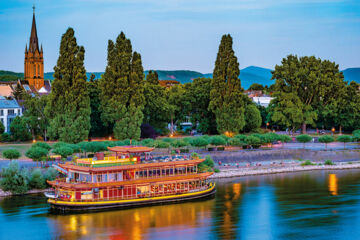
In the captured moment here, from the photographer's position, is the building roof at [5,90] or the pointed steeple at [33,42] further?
the pointed steeple at [33,42]

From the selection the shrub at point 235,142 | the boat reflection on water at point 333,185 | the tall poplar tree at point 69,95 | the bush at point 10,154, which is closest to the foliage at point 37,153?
the bush at point 10,154

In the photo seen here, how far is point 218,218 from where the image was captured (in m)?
36.7

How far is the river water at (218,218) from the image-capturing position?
3294 centimetres

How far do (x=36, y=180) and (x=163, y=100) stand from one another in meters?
33.8

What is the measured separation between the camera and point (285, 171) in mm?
58406

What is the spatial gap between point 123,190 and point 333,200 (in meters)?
16.5

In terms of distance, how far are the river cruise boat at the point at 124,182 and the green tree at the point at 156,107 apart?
31.2 meters

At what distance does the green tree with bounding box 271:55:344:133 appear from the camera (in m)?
80.9

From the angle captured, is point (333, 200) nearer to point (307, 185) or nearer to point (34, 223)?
point (307, 185)

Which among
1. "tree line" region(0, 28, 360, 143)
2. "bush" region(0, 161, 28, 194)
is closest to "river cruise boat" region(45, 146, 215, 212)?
"bush" region(0, 161, 28, 194)

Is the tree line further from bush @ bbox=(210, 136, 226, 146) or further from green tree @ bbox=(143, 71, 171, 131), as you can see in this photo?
bush @ bbox=(210, 136, 226, 146)

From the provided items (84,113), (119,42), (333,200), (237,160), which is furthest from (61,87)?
(333,200)

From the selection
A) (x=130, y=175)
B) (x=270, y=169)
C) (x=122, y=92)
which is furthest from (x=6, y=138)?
(x=130, y=175)

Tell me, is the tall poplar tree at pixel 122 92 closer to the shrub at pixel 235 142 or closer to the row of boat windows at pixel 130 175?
the shrub at pixel 235 142
